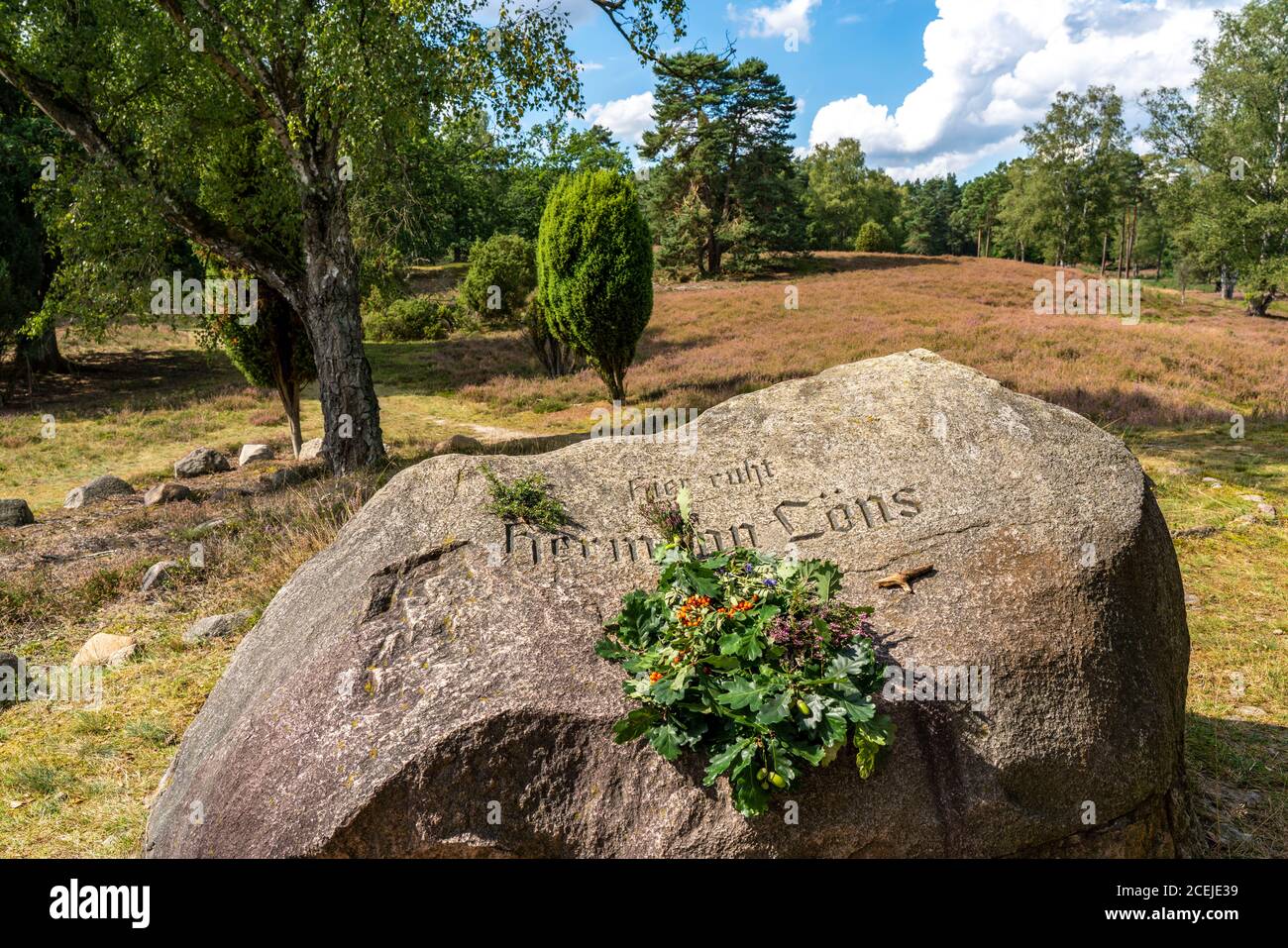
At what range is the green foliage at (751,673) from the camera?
3.31 m

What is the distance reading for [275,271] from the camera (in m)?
13.8

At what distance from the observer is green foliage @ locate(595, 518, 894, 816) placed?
3.31 metres

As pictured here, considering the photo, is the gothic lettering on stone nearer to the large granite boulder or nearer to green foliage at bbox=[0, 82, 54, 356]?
the large granite boulder

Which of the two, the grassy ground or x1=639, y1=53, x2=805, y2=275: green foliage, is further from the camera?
x1=639, y1=53, x2=805, y2=275: green foliage

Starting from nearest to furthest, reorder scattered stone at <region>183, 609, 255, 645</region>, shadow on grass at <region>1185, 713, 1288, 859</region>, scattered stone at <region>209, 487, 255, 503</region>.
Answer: shadow on grass at <region>1185, 713, 1288, 859</region>, scattered stone at <region>183, 609, 255, 645</region>, scattered stone at <region>209, 487, 255, 503</region>

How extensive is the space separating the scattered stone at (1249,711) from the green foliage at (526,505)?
576 centimetres

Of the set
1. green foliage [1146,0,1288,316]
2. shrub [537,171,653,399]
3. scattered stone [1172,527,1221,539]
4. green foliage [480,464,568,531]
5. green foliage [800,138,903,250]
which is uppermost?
green foliage [800,138,903,250]

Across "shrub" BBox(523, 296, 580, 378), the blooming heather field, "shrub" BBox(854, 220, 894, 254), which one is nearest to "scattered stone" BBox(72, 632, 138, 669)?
the blooming heather field

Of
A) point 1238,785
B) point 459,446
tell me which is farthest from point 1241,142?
point 1238,785

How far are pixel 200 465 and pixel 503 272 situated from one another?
17.0 meters

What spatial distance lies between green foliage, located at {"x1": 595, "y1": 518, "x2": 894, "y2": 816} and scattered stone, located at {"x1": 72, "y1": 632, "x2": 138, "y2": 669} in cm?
580

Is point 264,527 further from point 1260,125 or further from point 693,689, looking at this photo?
point 1260,125
